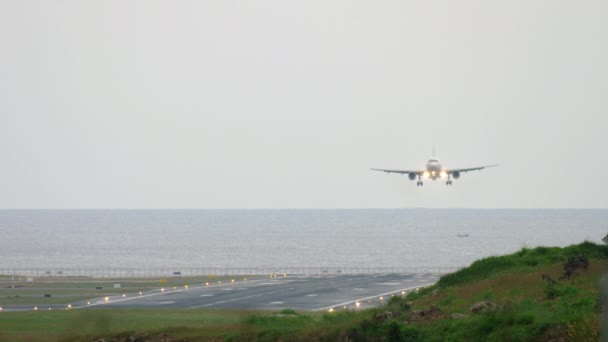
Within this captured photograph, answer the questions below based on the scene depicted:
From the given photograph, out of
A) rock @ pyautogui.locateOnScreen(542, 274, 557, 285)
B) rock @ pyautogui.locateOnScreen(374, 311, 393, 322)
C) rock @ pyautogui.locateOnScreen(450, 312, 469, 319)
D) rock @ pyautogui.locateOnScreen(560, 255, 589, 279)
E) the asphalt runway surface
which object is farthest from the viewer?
the asphalt runway surface

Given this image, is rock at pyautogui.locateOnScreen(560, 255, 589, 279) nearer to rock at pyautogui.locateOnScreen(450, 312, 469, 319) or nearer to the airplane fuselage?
rock at pyautogui.locateOnScreen(450, 312, 469, 319)

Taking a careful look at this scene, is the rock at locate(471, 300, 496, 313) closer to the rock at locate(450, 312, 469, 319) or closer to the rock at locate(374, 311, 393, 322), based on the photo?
the rock at locate(450, 312, 469, 319)

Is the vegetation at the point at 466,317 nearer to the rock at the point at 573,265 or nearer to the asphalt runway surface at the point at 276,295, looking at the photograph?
the rock at the point at 573,265

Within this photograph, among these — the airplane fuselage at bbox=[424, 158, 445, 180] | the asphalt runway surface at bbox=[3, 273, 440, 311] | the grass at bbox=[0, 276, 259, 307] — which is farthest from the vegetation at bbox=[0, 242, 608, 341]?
the airplane fuselage at bbox=[424, 158, 445, 180]

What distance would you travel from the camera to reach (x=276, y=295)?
104 meters

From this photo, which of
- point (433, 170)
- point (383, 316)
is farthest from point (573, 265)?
point (433, 170)

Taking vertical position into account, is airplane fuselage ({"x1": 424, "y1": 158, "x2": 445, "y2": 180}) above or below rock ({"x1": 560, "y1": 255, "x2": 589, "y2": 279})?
above

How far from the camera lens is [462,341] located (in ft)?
154

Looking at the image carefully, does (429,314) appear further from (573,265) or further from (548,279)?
(573,265)

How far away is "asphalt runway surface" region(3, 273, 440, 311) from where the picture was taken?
93062 mm

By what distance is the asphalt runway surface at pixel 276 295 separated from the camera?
305 ft

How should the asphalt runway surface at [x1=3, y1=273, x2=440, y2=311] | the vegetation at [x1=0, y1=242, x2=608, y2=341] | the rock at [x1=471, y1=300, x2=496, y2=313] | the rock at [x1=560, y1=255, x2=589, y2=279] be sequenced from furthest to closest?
1. the asphalt runway surface at [x1=3, y1=273, x2=440, y2=311]
2. the rock at [x1=560, y1=255, x2=589, y2=279]
3. the rock at [x1=471, y1=300, x2=496, y2=313]
4. the vegetation at [x1=0, y1=242, x2=608, y2=341]

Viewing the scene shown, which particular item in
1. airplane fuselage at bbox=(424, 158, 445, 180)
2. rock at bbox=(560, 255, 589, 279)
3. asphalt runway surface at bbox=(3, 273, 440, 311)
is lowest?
asphalt runway surface at bbox=(3, 273, 440, 311)

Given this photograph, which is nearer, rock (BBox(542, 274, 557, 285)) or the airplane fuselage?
rock (BBox(542, 274, 557, 285))
